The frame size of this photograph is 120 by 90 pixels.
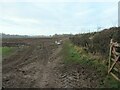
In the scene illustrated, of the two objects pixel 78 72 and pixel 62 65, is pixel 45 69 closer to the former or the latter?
pixel 62 65

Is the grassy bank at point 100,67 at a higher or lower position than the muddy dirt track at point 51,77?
higher

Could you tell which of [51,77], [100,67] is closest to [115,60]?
[100,67]

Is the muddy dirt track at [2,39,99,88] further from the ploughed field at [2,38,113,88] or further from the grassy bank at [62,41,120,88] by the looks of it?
the grassy bank at [62,41,120,88]

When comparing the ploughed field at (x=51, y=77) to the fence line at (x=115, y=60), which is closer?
the fence line at (x=115, y=60)

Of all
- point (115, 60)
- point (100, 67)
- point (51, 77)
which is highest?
point (115, 60)

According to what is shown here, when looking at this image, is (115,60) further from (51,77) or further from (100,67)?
(51,77)

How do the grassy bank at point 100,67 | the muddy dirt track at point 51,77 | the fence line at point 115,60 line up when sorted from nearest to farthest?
the grassy bank at point 100,67 → the fence line at point 115,60 → the muddy dirt track at point 51,77

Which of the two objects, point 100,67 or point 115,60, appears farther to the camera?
point 100,67

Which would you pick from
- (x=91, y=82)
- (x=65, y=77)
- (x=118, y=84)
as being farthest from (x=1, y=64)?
(x=118, y=84)

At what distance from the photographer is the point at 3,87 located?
1591 centimetres

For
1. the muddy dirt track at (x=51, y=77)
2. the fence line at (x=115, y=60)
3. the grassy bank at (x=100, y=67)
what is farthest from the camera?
the muddy dirt track at (x=51, y=77)

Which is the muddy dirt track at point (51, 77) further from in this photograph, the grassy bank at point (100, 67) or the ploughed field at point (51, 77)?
the grassy bank at point (100, 67)

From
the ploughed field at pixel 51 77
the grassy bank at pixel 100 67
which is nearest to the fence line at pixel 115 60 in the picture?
the grassy bank at pixel 100 67

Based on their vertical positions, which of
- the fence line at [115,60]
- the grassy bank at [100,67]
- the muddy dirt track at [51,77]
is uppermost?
the fence line at [115,60]
